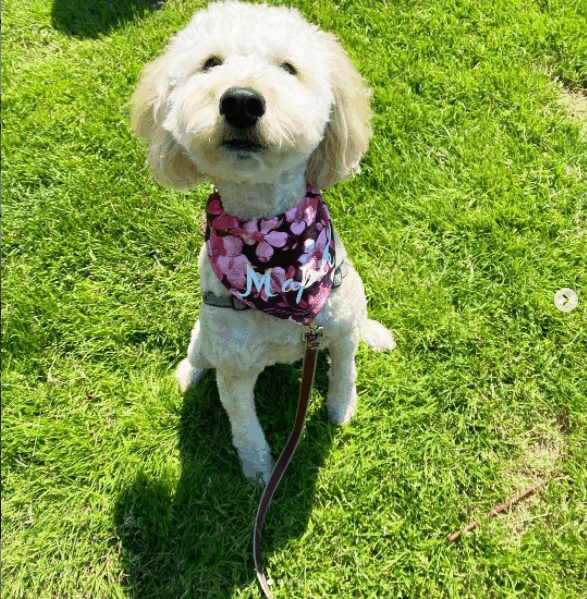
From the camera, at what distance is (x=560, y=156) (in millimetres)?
3652

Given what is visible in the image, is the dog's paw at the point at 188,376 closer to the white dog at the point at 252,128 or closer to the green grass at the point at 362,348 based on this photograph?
the green grass at the point at 362,348

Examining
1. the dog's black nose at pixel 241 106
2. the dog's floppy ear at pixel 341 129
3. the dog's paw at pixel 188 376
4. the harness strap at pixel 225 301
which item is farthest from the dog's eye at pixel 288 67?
the dog's paw at pixel 188 376

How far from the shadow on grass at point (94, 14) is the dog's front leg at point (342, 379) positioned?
11.5 feet

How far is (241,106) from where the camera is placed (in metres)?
1.66

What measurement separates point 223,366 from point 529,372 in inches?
72.5

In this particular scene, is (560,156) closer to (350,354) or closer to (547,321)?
(547,321)

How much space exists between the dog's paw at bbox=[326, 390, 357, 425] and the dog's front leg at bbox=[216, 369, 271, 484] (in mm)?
406

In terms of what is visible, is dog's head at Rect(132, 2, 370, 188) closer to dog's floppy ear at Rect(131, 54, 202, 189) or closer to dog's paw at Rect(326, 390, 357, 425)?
dog's floppy ear at Rect(131, 54, 202, 189)

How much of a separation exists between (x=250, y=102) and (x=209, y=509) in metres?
2.11

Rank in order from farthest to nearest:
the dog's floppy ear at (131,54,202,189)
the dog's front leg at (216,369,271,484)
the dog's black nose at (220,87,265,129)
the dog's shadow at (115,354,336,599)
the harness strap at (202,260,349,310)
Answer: the dog's shadow at (115,354,336,599), the dog's front leg at (216,369,271,484), the harness strap at (202,260,349,310), the dog's floppy ear at (131,54,202,189), the dog's black nose at (220,87,265,129)

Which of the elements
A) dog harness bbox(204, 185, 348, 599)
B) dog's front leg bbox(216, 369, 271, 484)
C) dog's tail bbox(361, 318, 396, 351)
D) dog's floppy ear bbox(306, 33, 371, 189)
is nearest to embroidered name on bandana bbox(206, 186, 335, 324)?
dog harness bbox(204, 185, 348, 599)

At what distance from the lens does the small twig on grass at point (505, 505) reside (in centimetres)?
271

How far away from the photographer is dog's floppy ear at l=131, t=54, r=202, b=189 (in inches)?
81.7

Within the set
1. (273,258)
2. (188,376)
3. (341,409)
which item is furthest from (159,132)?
(341,409)
